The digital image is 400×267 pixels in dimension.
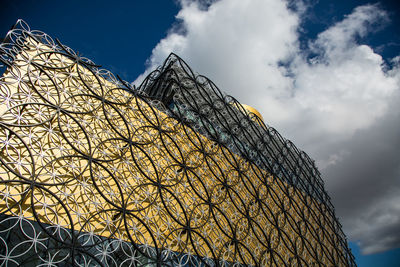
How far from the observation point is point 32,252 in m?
5.03

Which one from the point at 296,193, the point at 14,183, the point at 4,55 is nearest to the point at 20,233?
the point at 14,183

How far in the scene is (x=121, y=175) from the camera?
735 cm

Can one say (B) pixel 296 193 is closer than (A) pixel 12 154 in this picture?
No

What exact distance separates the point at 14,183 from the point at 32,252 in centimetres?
150

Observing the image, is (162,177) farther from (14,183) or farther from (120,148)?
(14,183)

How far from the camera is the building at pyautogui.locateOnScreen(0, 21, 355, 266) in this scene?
5.38 meters

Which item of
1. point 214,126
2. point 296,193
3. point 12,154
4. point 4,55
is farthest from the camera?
point 296,193

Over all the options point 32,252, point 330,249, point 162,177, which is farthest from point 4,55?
point 330,249

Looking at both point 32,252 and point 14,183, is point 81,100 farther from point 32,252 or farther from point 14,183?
point 32,252

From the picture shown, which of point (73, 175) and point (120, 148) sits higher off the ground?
point (120, 148)

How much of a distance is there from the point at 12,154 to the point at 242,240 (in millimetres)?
7718

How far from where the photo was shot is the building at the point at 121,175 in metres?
5.38

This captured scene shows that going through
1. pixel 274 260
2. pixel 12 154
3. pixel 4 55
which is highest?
pixel 4 55

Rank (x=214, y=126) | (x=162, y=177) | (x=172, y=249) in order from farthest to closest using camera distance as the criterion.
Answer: (x=214, y=126), (x=162, y=177), (x=172, y=249)
